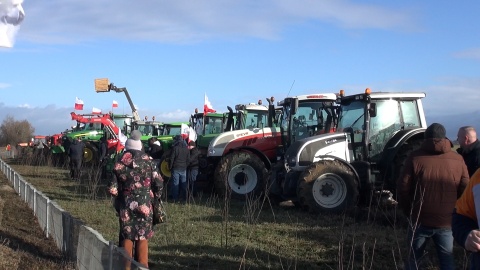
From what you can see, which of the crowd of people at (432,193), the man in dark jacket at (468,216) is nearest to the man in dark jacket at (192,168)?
the crowd of people at (432,193)

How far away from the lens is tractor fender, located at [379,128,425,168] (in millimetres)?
11802

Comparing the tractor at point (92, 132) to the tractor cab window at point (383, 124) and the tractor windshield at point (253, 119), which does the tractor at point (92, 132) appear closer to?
the tractor windshield at point (253, 119)

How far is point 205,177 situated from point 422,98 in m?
6.29

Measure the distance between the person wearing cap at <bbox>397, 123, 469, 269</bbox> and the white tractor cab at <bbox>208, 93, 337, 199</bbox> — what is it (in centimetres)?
782

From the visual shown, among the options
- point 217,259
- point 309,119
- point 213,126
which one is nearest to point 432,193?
point 217,259

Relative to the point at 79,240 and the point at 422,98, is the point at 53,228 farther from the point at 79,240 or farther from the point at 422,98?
the point at 422,98

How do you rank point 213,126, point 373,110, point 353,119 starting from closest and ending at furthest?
point 373,110, point 353,119, point 213,126

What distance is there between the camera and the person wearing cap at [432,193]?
236 inches

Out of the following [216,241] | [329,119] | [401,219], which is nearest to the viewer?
[216,241]

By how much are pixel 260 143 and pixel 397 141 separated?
15.5ft

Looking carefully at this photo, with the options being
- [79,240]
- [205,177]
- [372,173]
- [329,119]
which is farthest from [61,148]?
[79,240]

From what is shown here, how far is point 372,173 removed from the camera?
12.4 meters

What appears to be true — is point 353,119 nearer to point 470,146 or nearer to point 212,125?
point 470,146

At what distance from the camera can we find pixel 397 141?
39.1 ft
